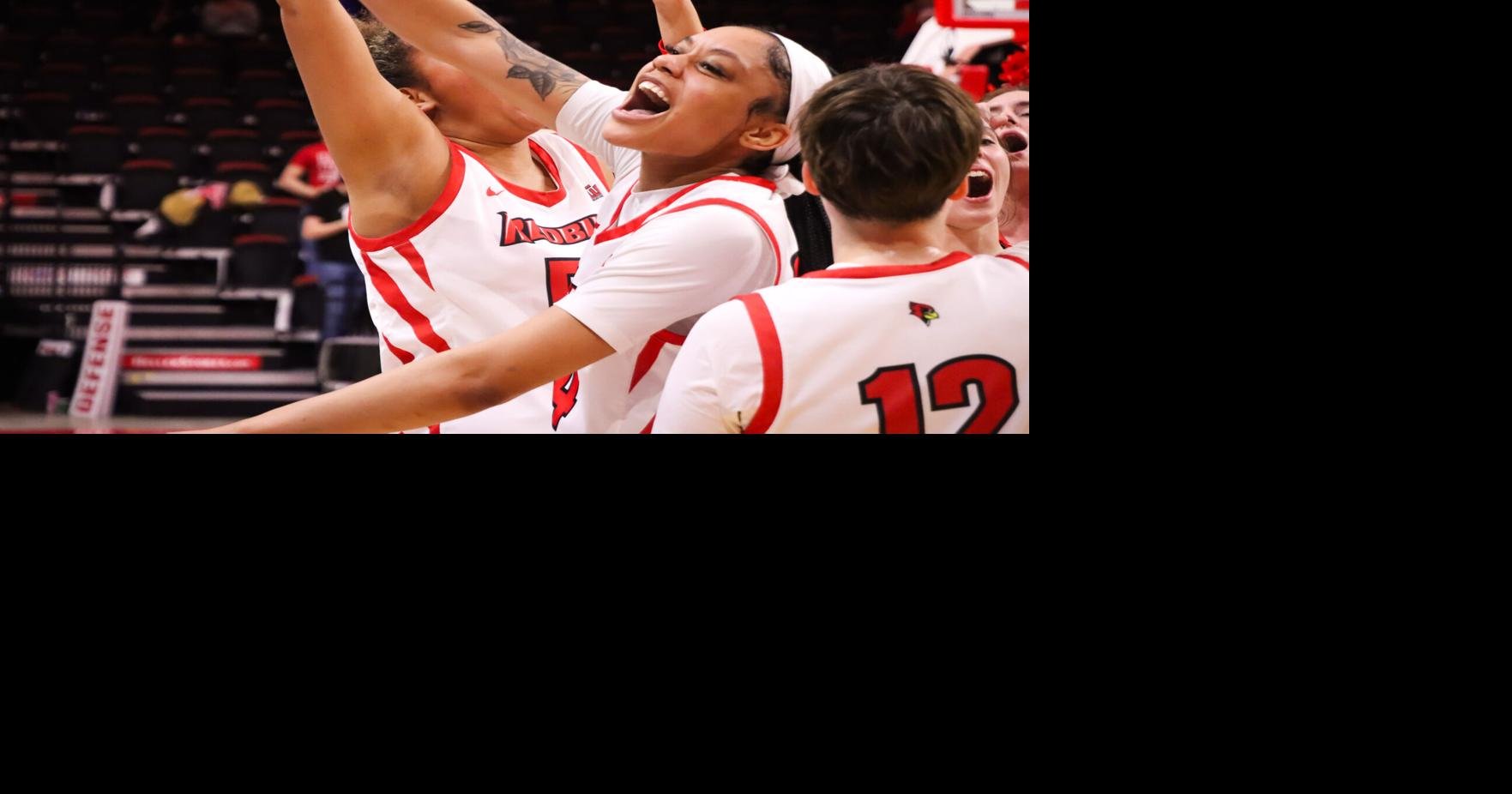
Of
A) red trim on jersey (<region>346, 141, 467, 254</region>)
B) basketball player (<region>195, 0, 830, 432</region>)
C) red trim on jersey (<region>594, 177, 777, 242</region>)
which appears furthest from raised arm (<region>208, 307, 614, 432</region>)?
red trim on jersey (<region>346, 141, 467, 254</region>)

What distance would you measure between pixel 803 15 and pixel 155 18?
17.5 ft

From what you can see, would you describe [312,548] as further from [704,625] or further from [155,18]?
[155,18]

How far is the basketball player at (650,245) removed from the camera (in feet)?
7.26

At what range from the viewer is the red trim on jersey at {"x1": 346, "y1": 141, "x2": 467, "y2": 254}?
2.44 m

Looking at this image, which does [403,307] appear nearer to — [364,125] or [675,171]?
[364,125]

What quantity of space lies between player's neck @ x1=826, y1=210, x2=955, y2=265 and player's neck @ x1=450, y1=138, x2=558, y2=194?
77 centimetres

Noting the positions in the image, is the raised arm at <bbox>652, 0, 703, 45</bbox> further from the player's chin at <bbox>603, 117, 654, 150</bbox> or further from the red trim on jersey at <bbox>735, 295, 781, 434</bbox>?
the red trim on jersey at <bbox>735, 295, 781, 434</bbox>

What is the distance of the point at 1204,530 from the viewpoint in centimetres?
241

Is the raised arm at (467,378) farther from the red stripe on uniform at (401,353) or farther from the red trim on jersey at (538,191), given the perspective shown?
the red trim on jersey at (538,191)

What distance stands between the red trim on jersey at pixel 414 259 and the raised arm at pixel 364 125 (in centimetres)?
4

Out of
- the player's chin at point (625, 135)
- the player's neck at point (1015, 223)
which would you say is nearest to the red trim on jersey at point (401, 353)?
the player's chin at point (625, 135)

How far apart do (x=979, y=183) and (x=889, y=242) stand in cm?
38

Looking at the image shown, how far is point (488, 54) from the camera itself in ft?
8.30

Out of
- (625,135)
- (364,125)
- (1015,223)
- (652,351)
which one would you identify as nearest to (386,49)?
(364,125)
